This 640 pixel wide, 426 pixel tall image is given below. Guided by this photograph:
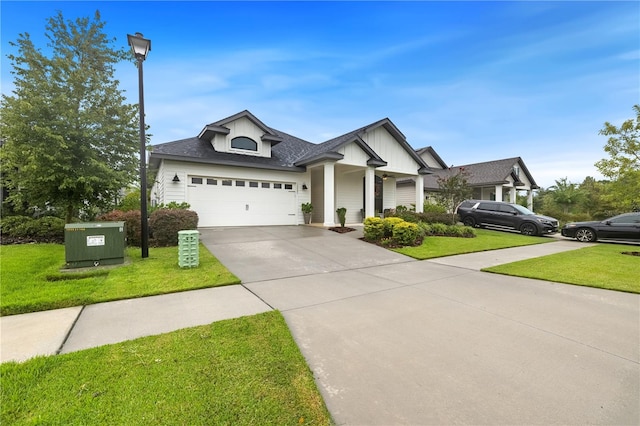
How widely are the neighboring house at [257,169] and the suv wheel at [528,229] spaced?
22.1 ft

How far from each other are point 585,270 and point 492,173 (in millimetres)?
20005

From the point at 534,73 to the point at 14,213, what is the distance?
23.3 meters

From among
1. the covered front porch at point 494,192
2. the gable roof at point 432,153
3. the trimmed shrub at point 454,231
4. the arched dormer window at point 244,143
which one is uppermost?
the gable roof at point 432,153

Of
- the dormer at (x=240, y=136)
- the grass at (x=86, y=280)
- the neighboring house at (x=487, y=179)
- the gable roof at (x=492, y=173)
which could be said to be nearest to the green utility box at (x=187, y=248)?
the grass at (x=86, y=280)

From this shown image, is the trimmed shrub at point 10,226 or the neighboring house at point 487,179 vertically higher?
the neighboring house at point 487,179

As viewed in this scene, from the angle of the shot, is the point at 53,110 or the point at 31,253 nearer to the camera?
the point at 31,253

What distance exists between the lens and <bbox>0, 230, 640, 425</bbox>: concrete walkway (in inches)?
80.6

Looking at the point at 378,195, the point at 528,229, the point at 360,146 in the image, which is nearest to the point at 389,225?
the point at 360,146

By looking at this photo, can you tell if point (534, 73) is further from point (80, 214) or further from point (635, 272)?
point (80, 214)

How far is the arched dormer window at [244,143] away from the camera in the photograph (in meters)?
13.9

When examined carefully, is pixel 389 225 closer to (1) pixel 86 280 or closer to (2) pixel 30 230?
(1) pixel 86 280

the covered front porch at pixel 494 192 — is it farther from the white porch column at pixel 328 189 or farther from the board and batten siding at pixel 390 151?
the white porch column at pixel 328 189

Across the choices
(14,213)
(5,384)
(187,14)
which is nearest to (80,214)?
(14,213)

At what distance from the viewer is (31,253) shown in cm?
675
